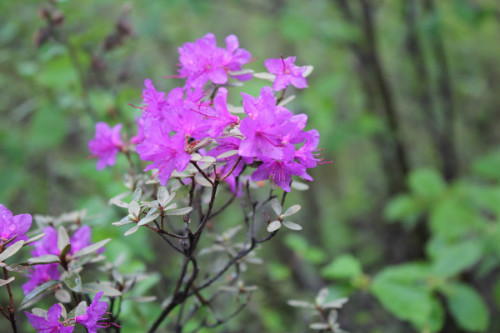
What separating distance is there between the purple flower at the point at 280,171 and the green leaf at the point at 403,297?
904mm

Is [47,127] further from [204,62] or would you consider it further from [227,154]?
[227,154]

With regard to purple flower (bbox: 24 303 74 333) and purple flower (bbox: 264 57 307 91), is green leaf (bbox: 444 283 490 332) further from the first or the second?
purple flower (bbox: 24 303 74 333)

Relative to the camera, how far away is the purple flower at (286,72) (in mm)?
834

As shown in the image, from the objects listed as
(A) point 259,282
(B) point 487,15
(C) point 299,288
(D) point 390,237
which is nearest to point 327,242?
(D) point 390,237

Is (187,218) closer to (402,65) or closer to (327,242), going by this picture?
(402,65)

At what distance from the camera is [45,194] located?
2.90m

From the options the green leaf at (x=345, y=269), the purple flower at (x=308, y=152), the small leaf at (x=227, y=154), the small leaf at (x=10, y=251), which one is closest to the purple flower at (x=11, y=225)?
the small leaf at (x=10, y=251)

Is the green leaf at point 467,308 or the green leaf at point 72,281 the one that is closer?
the green leaf at point 72,281

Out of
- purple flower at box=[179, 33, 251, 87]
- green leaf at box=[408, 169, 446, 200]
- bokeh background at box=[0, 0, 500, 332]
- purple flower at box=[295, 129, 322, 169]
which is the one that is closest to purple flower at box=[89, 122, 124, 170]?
bokeh background at box=[0, 0, 500, 332]

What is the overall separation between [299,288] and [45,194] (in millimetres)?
1948

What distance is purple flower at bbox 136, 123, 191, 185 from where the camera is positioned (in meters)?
0.68

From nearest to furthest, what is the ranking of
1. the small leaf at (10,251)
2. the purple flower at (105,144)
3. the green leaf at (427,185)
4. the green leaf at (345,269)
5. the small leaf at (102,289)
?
the small leaf at (10,251)
the small leaf at (102,289)
the purple flower at (105,144)
the green leaf at (345,269)
the green leaf at (427,185)

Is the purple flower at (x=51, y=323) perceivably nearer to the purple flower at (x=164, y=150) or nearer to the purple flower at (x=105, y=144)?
the purple flower at (x=164, y=150)

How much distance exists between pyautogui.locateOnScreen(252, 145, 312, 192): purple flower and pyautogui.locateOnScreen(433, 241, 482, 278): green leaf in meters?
1.21
